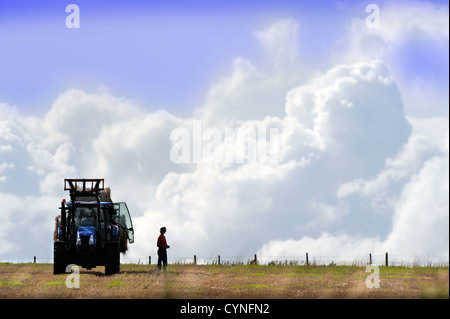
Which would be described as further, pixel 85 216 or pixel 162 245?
pixel 162 245

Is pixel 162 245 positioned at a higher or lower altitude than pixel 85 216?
lower

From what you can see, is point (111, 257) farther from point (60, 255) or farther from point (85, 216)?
point (60, 255)

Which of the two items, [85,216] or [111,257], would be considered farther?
[85,216]

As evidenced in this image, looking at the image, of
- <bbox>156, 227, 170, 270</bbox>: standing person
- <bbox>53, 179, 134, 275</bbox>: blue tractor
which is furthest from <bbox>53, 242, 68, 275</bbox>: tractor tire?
<bbox>156, 227, 170, 270</bbox>: standing person

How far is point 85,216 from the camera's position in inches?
1216

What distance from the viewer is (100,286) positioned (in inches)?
922

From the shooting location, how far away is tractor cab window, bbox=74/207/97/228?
30781mm
